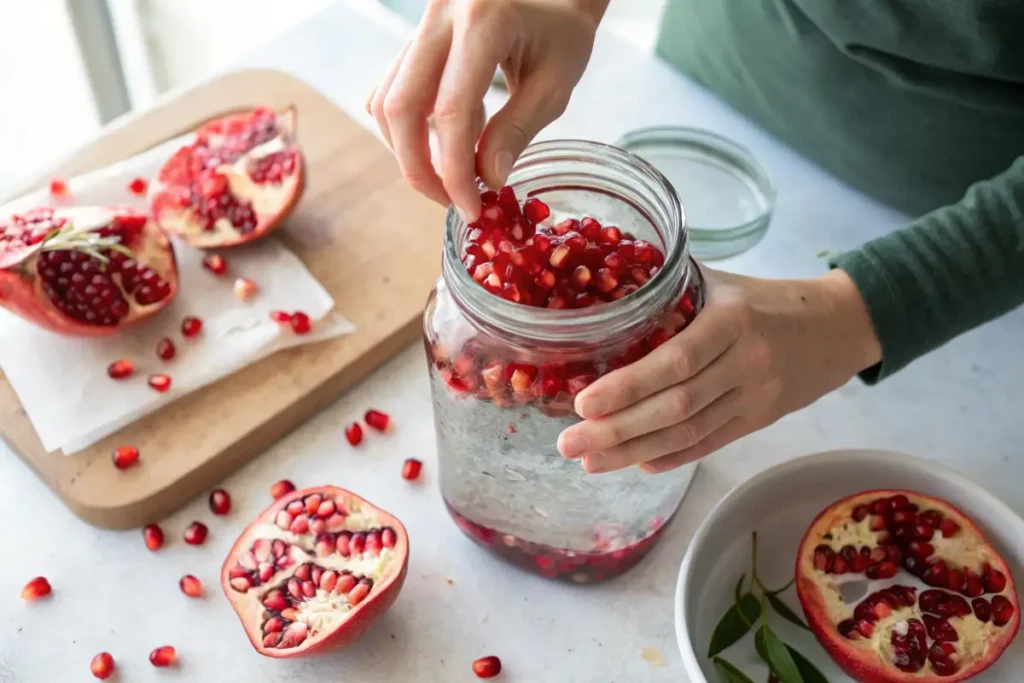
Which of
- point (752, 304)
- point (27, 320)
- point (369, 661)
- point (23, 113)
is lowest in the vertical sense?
point (23, 113)

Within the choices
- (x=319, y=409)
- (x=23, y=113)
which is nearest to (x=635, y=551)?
(x=319, y=409)

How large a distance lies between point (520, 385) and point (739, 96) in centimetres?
74

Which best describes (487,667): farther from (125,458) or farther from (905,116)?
(905,116)

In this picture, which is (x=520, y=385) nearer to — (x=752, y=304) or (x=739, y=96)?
(x=752, y=304)

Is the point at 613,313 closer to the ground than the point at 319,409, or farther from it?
farther from it

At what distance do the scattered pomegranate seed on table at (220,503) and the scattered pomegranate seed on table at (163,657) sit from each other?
0.15 metres

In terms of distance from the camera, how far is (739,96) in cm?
Answer: 131

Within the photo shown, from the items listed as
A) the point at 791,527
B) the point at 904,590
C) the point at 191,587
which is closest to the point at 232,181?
the point at 191,587

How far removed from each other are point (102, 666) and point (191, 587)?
101 mm

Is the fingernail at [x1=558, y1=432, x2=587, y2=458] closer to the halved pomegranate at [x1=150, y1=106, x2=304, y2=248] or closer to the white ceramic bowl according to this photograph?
the white ceramic bowl

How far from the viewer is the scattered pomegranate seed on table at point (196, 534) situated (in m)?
0.98

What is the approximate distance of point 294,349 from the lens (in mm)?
1102

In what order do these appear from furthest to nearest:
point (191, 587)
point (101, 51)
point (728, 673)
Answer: point (101, 51) → point (191, 587) → point (728, 673)

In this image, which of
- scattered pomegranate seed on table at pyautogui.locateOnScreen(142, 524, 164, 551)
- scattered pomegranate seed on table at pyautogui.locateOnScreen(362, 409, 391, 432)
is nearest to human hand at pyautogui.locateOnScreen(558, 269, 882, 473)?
scattered pomegranate seed on table at pyautogui.locateOnScreen(362, 409, 391, 432)
